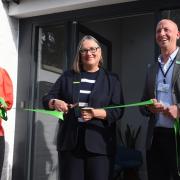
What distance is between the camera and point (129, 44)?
6949 mm

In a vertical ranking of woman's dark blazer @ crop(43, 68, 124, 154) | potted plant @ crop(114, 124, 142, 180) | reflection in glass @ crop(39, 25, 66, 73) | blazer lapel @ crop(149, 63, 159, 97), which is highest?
reflection in glass @ crop(39, 25, 66, 73)

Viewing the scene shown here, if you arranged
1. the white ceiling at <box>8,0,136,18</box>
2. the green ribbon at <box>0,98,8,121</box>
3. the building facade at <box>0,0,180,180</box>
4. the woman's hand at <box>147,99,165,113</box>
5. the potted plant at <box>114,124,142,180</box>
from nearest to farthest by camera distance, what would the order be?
the woman's hand at <box>147,99,165,113</box> < the green ribbon at <box>0,98,8,121</box> < the white ceiling at <box>8,0,136,18</box> < the building facade at <box>0,0,180,180</box> < the potted plant at <box>114,124,142,180</box>

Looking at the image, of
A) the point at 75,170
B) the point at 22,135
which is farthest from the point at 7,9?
the point at 75,170

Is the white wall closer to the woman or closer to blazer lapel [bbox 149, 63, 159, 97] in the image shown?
the woman

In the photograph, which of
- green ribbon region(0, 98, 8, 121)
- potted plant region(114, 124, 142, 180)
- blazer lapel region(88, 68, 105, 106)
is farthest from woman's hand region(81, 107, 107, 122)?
potted plant region(114, 124, 142, 180)

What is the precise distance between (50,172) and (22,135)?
0.57 m

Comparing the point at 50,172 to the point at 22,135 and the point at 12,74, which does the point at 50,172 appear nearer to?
the point at 22,135

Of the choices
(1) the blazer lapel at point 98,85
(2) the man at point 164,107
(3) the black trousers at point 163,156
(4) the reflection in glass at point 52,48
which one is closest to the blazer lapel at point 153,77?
(2) the man at point 164,107

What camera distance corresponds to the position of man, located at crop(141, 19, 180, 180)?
8.58ft

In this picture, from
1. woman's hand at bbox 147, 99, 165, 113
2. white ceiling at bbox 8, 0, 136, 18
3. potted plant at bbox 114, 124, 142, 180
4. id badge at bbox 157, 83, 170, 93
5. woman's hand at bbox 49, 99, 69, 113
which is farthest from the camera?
potted plant at bbox 114, 124, 142, 180

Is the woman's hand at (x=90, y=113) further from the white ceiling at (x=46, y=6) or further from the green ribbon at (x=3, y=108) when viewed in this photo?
the white ceiling at (x=46, y=6)

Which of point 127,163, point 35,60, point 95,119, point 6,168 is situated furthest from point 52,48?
point 127,163

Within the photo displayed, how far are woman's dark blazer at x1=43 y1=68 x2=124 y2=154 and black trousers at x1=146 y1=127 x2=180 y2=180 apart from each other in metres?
0.37

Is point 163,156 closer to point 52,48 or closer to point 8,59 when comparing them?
point 52,48
